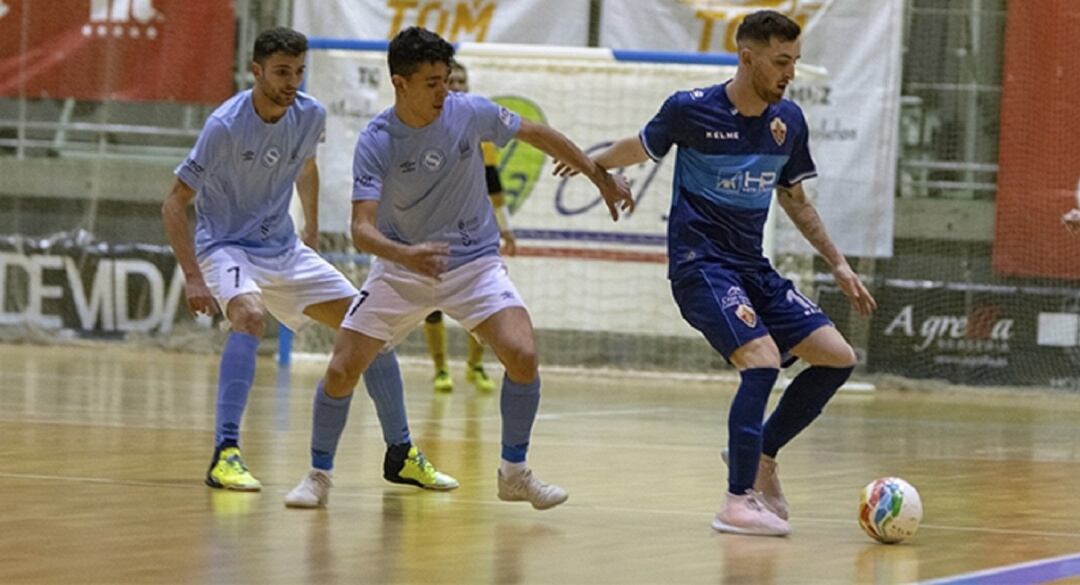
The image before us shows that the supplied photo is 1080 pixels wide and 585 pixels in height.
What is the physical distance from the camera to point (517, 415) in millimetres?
6781

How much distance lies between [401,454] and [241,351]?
0.75 m

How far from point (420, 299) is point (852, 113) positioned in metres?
9.92

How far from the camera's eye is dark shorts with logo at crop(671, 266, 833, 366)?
6.42m

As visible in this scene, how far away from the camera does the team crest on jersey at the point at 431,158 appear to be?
678cm

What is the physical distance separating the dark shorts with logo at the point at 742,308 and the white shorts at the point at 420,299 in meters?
0.65

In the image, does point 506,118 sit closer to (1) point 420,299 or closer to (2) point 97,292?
(1) point 420,299

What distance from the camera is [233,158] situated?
24.7 ft

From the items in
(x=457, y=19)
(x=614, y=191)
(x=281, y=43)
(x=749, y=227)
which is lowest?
(x=749, y=227)

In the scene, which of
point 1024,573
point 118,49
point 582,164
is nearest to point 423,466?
point 582,164

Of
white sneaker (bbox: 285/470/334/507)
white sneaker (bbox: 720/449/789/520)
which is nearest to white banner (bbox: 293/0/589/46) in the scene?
white sneaker (bbox: 285/470/334/507)

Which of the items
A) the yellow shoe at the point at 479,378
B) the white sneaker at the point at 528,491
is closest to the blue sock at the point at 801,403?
the white sneaker at the point at 528,491

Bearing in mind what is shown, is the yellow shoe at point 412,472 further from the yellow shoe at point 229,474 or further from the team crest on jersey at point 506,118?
the team crest on jersey at point 506,118

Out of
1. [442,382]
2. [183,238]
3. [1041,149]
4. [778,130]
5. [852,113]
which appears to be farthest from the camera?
[852,113]

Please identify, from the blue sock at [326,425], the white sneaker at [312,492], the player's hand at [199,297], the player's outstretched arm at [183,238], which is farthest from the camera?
the player's outstretched arm at [183,238]
